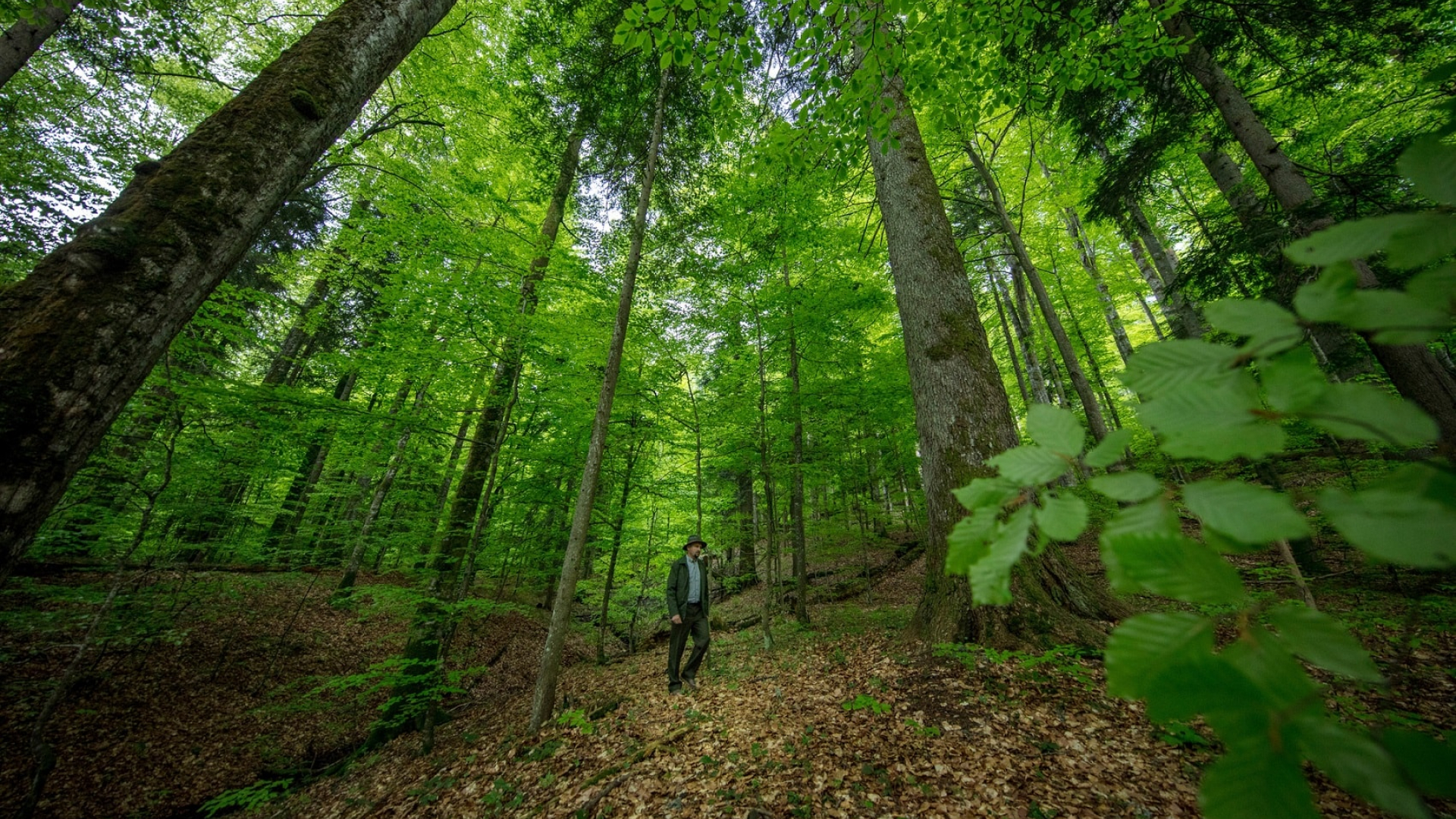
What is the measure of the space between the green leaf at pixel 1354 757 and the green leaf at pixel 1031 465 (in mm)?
412

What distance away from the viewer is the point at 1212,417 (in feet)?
2.50

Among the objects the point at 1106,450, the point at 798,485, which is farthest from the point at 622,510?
the point at 1106,450

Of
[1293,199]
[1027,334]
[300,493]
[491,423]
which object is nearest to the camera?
[1293,199]

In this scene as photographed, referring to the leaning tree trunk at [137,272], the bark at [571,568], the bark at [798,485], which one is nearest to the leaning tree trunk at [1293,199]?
the bark at [798,485]

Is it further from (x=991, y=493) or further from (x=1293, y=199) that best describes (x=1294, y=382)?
(x=1293, y=199)

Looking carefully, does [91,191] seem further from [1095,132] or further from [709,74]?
[1095,132]

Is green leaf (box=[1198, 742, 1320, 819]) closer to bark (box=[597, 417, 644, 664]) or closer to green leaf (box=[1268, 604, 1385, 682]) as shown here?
green leaf (box=[1268, 604, 1385, 682])

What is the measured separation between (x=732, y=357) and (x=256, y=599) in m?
11.3

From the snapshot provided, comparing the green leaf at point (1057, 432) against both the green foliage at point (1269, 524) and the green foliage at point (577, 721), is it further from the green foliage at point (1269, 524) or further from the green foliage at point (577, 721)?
the green foliage at point (577, 721)

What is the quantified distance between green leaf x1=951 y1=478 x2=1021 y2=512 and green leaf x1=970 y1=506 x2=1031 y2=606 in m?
0.06

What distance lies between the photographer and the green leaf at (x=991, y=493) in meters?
0.90

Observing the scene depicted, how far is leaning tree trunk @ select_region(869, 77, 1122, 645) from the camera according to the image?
160 inches

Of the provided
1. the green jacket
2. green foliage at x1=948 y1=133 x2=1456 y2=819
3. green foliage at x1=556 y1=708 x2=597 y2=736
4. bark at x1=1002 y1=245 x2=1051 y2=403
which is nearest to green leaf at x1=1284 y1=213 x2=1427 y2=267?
green foliage at x1=948 y1=133 x2=1456 y2=819

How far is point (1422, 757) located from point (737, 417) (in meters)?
8.41
